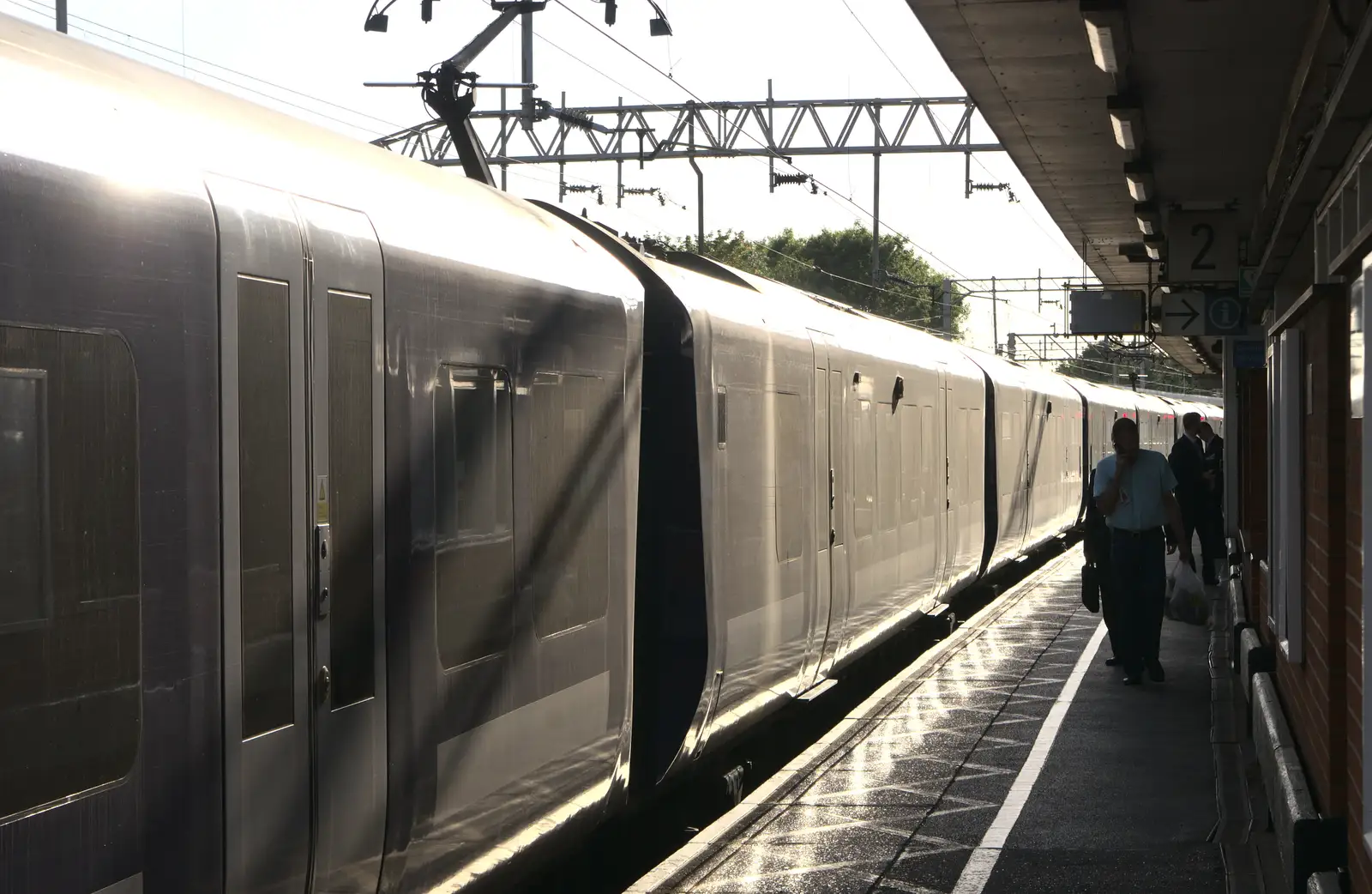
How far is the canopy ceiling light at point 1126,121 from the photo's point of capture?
31.8 ft

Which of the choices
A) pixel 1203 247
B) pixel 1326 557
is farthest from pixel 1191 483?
pixel 1326 557

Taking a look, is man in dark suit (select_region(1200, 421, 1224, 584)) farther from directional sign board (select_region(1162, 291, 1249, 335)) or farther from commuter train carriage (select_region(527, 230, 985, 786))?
commuter train carriage (select_region(527, 230, 985, 786))

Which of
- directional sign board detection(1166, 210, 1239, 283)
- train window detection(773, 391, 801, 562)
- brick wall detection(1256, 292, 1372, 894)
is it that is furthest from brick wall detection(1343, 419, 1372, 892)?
directional sign board detection(1166, 210, 1239, 283)

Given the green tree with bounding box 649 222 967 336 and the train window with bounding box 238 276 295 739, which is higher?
the green tree with bounding box 649 222 967 336

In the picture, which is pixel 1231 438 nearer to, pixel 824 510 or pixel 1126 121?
pixel 1126 121

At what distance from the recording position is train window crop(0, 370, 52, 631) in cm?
310

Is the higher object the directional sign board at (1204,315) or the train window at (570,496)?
the directional sign board at (1204,315)

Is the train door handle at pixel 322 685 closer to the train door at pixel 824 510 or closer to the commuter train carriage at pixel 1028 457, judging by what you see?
the train door at pixel 824 510

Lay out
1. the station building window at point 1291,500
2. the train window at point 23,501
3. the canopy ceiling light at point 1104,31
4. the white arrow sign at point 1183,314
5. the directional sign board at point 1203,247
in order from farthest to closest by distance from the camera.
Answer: the white arrow sign at point 1183,314
the directional sign board at point 1203,247
the canopy ceiling light at point 1104,31
the station building window at point 1291,500
the train window at point 23,501

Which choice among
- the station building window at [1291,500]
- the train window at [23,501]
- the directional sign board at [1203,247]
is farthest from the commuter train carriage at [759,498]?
the train window at [23,501]

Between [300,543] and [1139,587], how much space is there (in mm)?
8434

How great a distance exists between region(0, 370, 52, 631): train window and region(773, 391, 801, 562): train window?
6252mm

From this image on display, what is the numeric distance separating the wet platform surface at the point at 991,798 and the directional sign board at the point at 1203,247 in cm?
423

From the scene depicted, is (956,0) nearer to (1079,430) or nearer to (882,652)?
(882,652)
